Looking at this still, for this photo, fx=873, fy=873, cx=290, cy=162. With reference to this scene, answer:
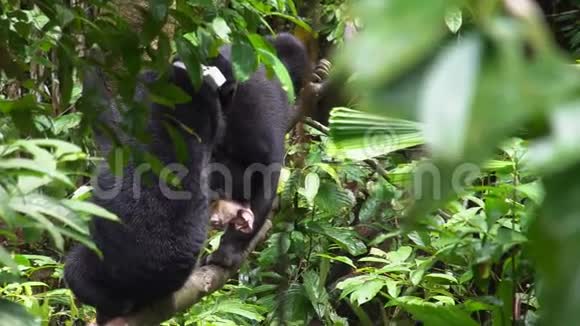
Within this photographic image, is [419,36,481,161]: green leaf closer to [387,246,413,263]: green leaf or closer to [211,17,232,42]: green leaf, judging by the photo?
[211,17,232,42]: green leaf

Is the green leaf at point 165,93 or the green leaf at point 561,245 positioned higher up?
the green leaf at point 165,93

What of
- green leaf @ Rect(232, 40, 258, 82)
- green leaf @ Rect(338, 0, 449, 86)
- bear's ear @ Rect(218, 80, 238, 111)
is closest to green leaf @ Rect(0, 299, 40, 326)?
green leaf @ Rect(338, 0, 449, 86)

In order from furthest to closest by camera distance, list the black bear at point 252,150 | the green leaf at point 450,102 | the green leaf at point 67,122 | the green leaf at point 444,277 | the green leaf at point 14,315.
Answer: the black bear at point 252,150, the green leaf at point 67,122, the green leaf at point 444,277, the green leaf at point 14,315, the green leaf at point 450,102

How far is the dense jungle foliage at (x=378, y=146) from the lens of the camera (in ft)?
1.06

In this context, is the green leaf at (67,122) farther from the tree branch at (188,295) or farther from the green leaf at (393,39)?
the green leaf at (393,39)

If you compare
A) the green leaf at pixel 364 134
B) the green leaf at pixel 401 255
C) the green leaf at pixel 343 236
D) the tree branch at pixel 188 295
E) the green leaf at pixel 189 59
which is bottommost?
the tree branch at pixel 188 295

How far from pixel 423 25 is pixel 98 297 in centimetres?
249

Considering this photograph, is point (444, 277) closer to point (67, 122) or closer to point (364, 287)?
point (364, 287)

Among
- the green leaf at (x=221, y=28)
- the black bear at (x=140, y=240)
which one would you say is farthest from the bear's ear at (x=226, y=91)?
the green leaf at (x=221, y=28)

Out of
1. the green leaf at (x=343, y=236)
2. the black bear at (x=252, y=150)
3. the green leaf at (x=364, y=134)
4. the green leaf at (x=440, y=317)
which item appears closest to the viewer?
the green leaf at (x=364, y=134)

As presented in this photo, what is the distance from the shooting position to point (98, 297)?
2686 mm

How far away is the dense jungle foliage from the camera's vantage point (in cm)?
32

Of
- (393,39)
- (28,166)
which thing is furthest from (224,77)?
(393,39)

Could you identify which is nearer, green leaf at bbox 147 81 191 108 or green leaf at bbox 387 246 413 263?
green leaf at bbox 147 81 191 108
